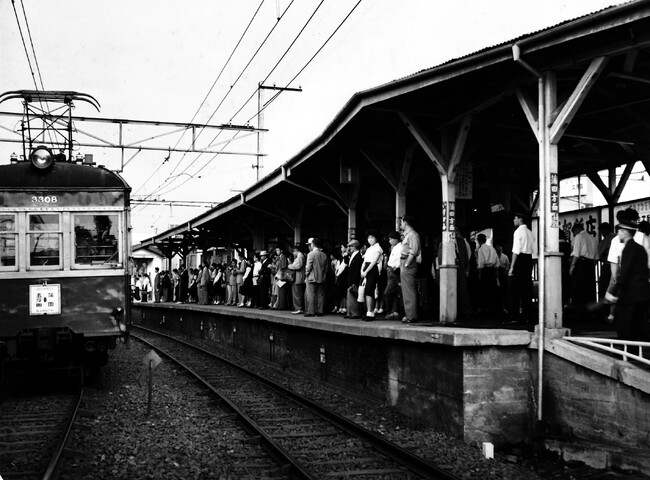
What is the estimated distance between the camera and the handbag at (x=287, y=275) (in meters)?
16.0

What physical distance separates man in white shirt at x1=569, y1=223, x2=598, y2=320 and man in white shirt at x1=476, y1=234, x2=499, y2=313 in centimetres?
135

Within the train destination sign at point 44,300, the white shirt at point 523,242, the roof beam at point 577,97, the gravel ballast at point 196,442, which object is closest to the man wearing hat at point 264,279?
the gravel ballast at point 196,442

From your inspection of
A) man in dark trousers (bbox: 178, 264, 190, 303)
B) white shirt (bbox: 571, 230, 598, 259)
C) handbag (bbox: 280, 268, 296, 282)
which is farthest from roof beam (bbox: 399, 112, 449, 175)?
man in dark trousers (bbox: 178, 264, 190, 303)

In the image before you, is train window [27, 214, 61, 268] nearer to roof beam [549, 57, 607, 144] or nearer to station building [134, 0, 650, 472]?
station building [134, 0, 650, 472]

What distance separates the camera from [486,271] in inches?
471

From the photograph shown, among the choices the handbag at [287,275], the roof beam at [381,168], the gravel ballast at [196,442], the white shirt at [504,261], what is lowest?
the gravel ballast at [196,442]

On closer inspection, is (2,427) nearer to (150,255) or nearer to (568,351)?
(568,351)

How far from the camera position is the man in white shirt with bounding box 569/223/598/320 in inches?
425

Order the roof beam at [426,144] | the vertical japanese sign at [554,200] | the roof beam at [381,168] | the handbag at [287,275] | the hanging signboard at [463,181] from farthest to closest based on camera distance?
1. the handbag at [287,275]
2. the roof beam at [381,168]
3. the hanging signboard at [463,181]
4. the roof beam at [426,144]
5. the vertical japanese sign at [554,200]

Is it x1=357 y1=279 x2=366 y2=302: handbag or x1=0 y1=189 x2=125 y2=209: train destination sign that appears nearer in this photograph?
x1=0 y1=189 x2=125 y2=209: train destination sign

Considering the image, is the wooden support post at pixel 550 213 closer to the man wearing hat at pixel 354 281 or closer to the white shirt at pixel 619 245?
the white shirt at pixel 619 245

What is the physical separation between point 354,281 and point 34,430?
583 centimetres

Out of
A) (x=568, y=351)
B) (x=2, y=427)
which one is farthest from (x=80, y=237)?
(x=568, y=351)

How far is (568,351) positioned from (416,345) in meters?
2.02
